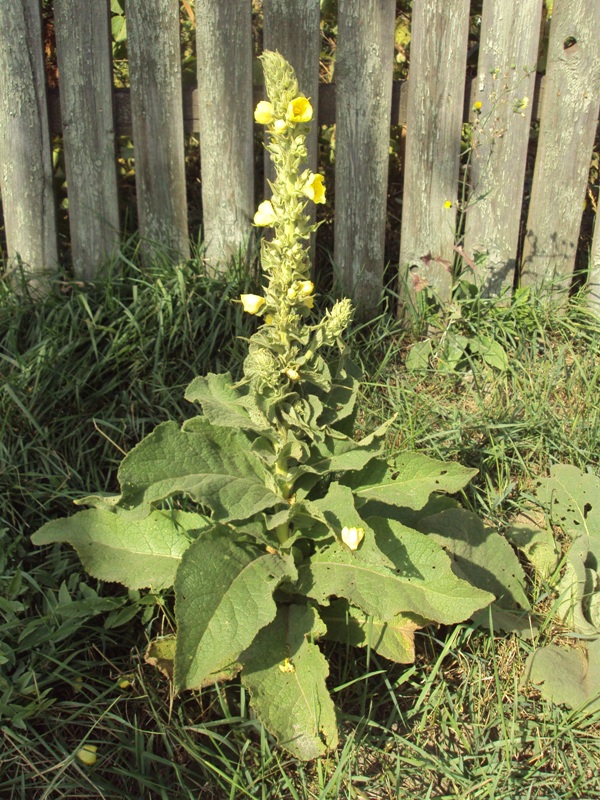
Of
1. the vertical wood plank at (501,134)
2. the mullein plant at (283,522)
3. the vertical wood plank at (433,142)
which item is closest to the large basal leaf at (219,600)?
the mullein plant at (283,522)

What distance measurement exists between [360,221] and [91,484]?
177 cm

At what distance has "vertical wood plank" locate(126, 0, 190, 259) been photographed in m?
3.44

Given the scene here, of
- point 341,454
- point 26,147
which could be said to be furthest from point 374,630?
point 26,147

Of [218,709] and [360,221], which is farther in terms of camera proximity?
[360,221]

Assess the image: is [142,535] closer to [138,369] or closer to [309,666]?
[309,666]

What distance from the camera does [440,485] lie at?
2.39m

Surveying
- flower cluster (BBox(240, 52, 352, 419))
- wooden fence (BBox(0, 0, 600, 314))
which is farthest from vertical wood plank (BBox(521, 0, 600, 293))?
flower cluster (BBox(240, 52, 352, 419))

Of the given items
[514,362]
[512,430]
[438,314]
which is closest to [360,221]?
[438,314]

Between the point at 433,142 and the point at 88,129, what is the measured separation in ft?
5.18

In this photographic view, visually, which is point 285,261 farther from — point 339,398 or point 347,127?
point 347,127

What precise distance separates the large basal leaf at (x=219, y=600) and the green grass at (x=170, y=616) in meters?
0.31

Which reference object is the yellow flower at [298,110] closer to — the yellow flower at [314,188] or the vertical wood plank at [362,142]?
the yellow flower at [314,188]

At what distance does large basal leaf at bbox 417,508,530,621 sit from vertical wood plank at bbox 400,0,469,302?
4.79 ft

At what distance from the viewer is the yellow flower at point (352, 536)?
212 centimetres
